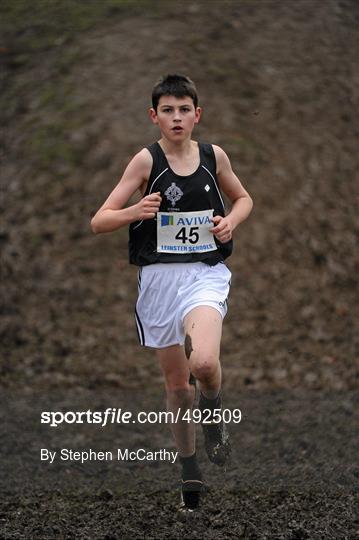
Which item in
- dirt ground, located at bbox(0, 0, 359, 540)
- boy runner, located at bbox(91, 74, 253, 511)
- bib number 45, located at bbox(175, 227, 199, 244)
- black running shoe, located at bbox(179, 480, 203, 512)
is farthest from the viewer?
dirt ground, located at bbox(0, 0, 359, 540)

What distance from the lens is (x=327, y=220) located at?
968 centimetres

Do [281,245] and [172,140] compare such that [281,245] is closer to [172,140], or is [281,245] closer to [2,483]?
[2,483]

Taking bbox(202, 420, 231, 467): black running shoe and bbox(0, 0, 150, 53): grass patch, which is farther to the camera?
bbox(0, 0, 150, 53): grass patch

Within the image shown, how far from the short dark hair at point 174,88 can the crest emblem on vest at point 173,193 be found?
354 mm

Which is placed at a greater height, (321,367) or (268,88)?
(268,88)

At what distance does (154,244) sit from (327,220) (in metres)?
6.03

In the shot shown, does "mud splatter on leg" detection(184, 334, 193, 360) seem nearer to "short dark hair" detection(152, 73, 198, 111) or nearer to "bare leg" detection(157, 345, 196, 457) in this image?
"bare leg" detection(157, 345, 196, 457)

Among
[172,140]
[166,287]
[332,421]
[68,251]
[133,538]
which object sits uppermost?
[172,140]

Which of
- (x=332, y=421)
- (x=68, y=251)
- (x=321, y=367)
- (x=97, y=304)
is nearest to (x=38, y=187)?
(x=68, y=251)

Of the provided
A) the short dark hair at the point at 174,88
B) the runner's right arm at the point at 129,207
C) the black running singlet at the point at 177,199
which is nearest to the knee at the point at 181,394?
the black running singlet at the point at 177,199

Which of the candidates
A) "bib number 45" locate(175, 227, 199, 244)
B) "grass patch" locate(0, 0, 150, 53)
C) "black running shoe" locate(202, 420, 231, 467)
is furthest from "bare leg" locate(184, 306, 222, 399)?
"grass patch" locate(0, 0, 150, 53)

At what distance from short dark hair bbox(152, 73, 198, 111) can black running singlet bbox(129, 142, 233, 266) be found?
0.22 meters

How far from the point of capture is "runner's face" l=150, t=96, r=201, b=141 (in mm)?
3777

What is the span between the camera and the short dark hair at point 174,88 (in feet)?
12.5
